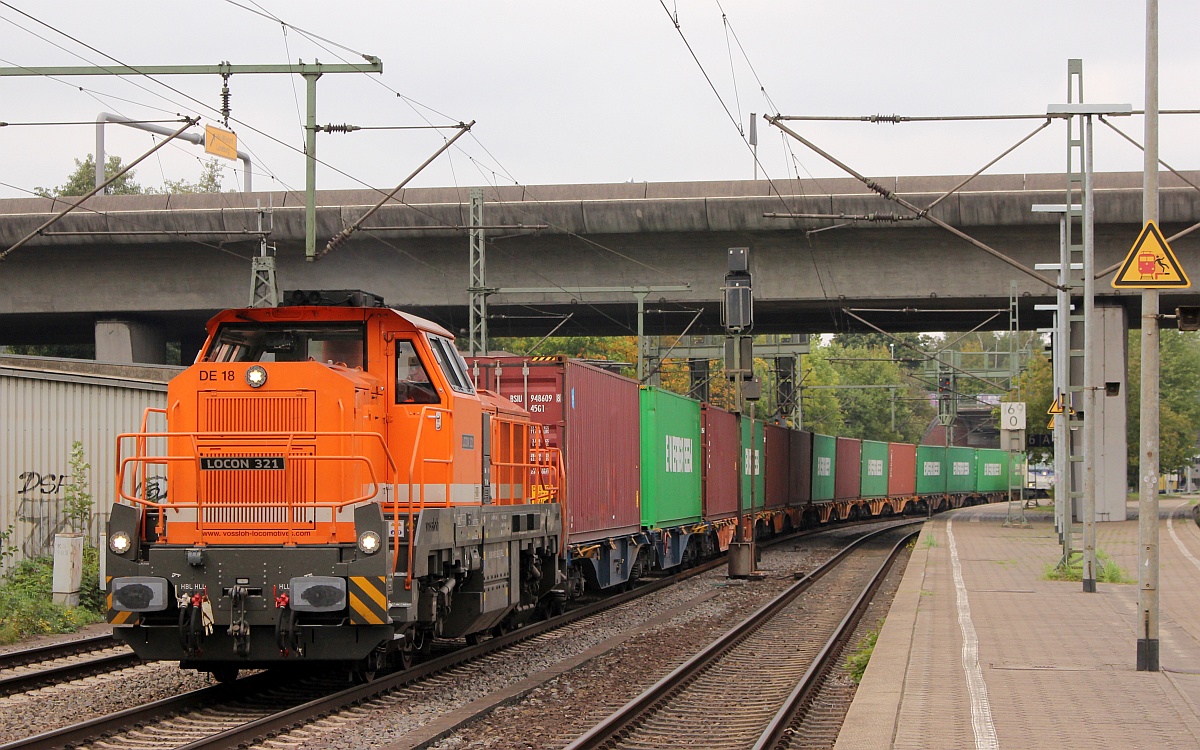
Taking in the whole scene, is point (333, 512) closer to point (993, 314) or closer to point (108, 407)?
point (108, 407)

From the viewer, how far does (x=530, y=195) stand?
1284 inches

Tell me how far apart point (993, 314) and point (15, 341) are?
102 ft

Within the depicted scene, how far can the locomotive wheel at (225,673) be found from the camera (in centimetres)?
1041

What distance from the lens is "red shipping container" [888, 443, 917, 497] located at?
53612 mm

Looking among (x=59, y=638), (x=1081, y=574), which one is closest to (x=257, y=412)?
(x=59, y=638)

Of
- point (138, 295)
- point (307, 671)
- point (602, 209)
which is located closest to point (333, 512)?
point (307, 671)

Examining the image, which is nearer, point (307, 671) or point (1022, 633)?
point (307, 671)

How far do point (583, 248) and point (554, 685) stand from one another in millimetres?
22075

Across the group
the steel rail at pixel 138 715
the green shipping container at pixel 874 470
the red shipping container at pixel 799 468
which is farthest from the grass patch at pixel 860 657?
the green shipping container at pixel 874 470

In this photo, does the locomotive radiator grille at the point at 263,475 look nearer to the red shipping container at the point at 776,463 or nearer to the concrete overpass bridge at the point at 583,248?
the concrete overpass bridge at the point at 583,248

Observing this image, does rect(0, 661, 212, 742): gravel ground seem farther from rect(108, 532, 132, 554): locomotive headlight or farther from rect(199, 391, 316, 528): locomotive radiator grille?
rect(199, 391, 316, 528): locomotive radiator grille

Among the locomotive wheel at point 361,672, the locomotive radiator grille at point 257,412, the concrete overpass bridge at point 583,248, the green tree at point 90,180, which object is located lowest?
the locomotive wheel at point 361,672

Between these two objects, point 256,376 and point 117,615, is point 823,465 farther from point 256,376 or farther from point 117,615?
point 117,615

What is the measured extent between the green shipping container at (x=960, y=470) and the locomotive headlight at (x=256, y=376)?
56.6m
